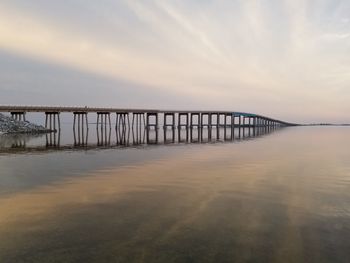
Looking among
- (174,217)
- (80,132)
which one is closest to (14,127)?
(80,132)

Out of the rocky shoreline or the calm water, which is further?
the rocky shoreline

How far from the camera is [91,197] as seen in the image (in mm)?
12133

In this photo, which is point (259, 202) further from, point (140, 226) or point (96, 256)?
point (96, 256)

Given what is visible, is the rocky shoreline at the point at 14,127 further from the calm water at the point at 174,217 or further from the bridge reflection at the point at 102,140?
the calm water at the point at 174,217

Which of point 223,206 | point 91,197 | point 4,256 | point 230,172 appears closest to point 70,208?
point 91,197

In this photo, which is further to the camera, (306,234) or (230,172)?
(230,172)

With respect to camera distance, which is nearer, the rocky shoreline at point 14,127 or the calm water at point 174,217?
the calm water at point 174,217

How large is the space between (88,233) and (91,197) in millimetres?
4114

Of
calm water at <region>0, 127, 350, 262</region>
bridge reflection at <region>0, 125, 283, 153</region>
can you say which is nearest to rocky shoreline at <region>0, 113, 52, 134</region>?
bridge reflection at <region>0, 125, 283, 153</region>

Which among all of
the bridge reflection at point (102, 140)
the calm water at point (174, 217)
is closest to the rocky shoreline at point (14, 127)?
the bridge reflection at point (102, 140)

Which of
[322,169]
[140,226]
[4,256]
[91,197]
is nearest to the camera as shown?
[4,256]

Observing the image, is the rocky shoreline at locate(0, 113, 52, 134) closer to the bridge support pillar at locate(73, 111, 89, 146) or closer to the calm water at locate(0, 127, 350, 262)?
the bridge support pillar at locate(73, 111, 89, 146)

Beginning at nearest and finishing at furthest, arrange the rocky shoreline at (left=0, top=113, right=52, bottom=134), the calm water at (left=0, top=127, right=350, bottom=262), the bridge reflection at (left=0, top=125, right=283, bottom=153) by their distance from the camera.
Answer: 1. the calm water at (left=0, top=127, right=350, bottom=262)
2. the bridge reflection at (left=0, top=125, right=283, bottom=153)
3. the rocky shoreline at (left=0, top=113, right=52, bottom=134)

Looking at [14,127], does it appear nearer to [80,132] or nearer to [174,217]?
[80,132]
